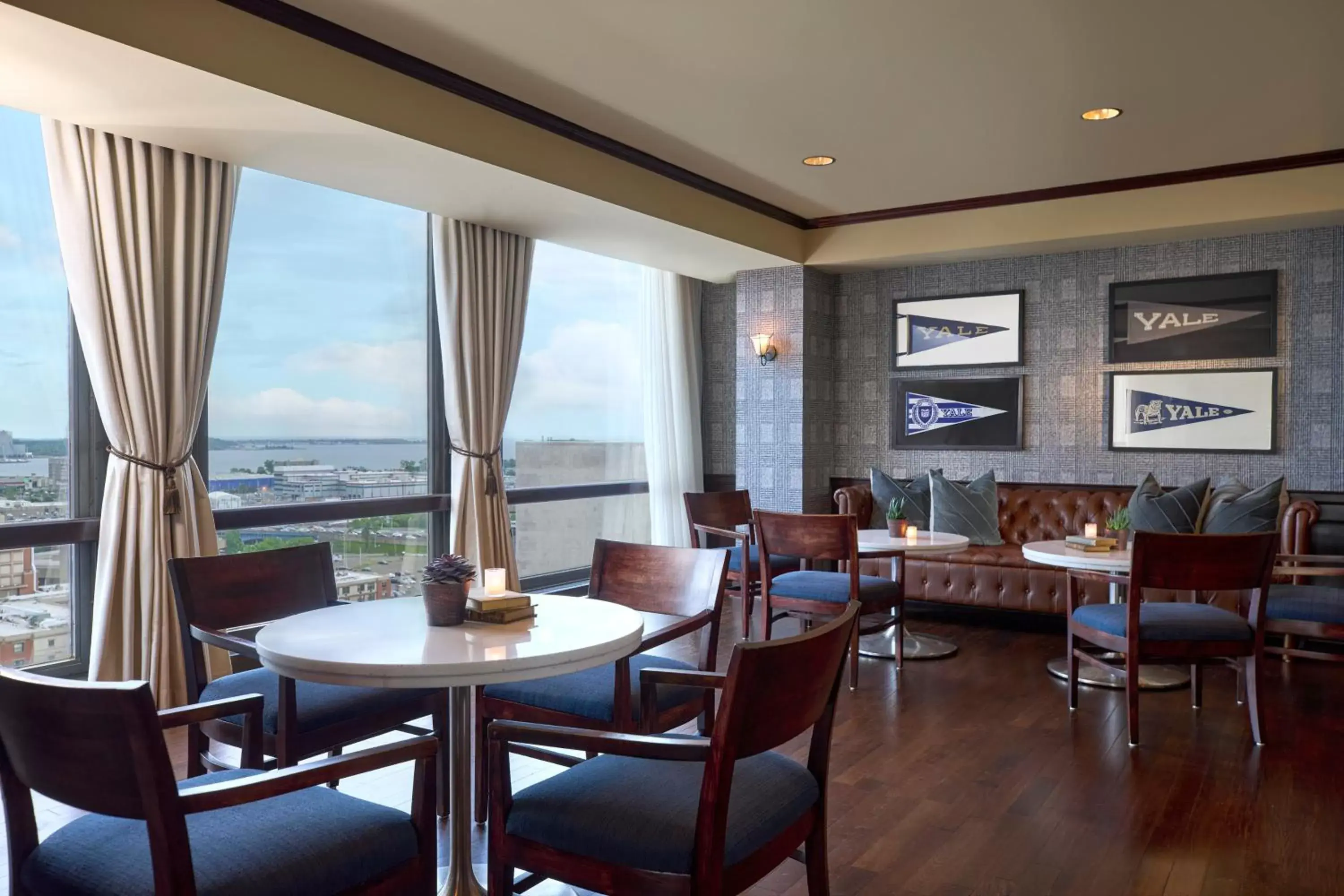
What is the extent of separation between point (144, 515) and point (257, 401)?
887mm

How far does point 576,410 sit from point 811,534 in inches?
107

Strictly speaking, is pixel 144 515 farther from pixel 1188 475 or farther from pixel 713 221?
pixel 1188 475

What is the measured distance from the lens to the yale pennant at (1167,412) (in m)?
5.70

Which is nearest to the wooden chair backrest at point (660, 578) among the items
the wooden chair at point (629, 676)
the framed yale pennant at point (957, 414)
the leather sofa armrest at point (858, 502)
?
the wooden chair at point (629, 676)

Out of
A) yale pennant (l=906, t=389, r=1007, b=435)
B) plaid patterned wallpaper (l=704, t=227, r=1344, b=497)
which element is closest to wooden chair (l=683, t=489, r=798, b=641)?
plaid patterned wallpaper (l=704, t=227, r=1344, b=497)

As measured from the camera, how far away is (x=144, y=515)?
3799 mm

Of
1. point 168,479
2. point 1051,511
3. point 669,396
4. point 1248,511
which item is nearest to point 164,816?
point 168,479

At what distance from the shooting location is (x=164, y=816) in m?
1.37

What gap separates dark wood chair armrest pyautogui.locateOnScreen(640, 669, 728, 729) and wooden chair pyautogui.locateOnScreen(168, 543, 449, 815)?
0.56 meters

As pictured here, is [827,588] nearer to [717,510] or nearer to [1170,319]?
[717,510]

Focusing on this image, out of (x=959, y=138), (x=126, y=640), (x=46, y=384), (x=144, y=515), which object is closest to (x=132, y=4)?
(x=46, y=384)

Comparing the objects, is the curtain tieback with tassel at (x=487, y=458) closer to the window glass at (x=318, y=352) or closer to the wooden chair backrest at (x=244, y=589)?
the window glass at (x=318, y=352)

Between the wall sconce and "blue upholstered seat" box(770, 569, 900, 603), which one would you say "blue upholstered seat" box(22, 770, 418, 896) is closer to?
"blue upholstered seat" box(770, 569, 900, 603)

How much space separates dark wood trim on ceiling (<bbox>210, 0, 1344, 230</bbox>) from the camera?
11.1 ft
